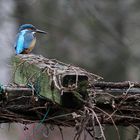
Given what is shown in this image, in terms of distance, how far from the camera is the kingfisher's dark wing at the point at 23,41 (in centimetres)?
761

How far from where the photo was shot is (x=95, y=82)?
456 centimetres

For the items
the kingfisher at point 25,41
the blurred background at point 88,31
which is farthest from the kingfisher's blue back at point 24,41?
the blurred background at point 88,31

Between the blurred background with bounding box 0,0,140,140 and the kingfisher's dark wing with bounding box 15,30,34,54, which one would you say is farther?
the blurred background with bounding box 0,0,140,140

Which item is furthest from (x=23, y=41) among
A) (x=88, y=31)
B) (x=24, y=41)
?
(x=88, y=31)

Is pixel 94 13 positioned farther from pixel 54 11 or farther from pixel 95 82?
pixel 95 82

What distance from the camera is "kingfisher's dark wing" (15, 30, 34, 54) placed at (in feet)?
25.0

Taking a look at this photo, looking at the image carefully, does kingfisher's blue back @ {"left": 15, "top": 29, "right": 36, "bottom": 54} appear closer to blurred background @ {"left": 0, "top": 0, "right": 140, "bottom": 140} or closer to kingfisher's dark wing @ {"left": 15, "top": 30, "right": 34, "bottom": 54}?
kingfisher's dark wing @ {"left": 15, "top": 30, "right": 34, "bottom": 54}

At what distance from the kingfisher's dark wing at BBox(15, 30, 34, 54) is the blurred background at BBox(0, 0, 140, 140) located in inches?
304

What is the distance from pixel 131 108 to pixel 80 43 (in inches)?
517

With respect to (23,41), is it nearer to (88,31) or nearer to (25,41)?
(25,41)

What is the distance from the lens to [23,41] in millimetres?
8055

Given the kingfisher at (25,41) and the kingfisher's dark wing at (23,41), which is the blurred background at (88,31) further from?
the kingfisher's dark wing at (23,41)

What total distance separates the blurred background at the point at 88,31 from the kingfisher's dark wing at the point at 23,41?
771cm

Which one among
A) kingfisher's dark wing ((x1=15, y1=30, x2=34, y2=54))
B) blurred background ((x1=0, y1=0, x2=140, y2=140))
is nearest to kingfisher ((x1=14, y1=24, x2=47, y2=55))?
kingfisher's dark wing ((x1=15, y1=30, x2=34, y2=54))
